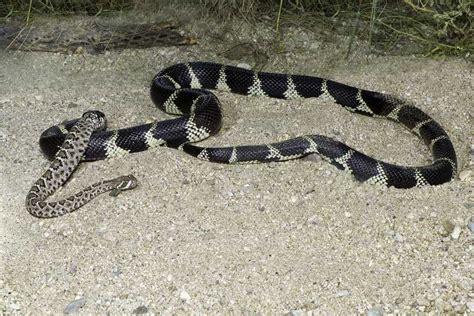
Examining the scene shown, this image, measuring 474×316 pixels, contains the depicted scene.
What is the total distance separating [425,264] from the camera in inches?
185

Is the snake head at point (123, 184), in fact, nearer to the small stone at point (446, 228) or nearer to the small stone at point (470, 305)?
the small stone at point (446, 228)

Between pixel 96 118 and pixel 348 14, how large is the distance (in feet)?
11.8

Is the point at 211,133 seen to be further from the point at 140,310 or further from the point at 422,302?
the point at 422,302

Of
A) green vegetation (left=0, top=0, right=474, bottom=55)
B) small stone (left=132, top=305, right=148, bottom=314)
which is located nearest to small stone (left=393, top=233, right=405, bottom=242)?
small stone (left=132, top=305, right=148, bottom=314)

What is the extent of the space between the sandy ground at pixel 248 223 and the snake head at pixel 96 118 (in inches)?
11.7

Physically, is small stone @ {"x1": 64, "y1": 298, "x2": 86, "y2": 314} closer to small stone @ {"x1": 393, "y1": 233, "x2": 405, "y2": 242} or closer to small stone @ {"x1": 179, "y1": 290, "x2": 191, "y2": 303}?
small stone @ {"x1": 179, "y1": 290, "x2": 191, "y2": 303}

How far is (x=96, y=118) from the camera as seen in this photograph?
252 inches

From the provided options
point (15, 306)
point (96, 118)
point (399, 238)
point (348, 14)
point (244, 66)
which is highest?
point (348, 14)

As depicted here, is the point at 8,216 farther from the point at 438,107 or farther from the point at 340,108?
the point at 438,107

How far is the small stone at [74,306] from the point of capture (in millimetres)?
4461

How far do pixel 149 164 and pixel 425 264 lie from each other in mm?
2745

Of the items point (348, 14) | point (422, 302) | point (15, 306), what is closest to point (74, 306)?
point (15, 306)

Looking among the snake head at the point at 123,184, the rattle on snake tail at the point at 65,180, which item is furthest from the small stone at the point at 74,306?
the snake head at the point at 123,184

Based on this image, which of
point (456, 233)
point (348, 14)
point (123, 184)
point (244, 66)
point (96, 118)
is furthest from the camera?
point (348, 14)
